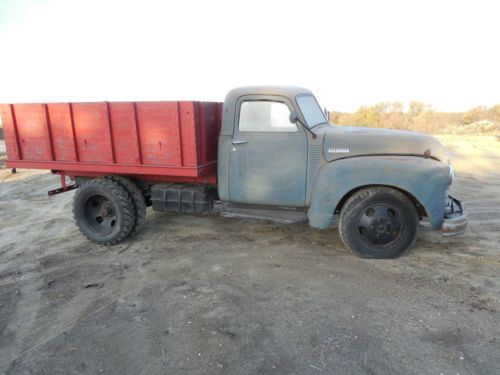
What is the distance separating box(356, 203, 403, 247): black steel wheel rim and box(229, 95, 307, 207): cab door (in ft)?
2.61

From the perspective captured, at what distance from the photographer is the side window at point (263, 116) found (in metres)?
4.48

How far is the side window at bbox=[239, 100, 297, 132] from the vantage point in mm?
4484

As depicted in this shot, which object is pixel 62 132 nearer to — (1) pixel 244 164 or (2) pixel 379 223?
(1) pixel 244 164

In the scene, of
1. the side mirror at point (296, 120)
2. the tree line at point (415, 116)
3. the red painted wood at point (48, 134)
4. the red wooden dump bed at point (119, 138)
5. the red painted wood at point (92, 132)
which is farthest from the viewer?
the tree line at point (415, 116)

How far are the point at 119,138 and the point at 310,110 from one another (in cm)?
262

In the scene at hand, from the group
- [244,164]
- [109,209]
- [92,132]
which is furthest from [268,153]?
[109,209]

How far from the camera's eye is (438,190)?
398 cm

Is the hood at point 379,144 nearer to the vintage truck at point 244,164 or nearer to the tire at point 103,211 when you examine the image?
the vintage truck at point 244,164

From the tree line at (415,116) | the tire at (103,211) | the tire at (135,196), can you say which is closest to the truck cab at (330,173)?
the tire at (135,196)

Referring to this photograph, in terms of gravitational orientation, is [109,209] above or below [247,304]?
above

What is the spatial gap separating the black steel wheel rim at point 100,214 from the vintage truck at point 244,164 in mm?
15

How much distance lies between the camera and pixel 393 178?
4020 millimetres

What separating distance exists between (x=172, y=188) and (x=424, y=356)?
3658 mm

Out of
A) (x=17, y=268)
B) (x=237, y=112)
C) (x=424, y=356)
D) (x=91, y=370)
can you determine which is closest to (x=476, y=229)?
(x=424, y=356)
